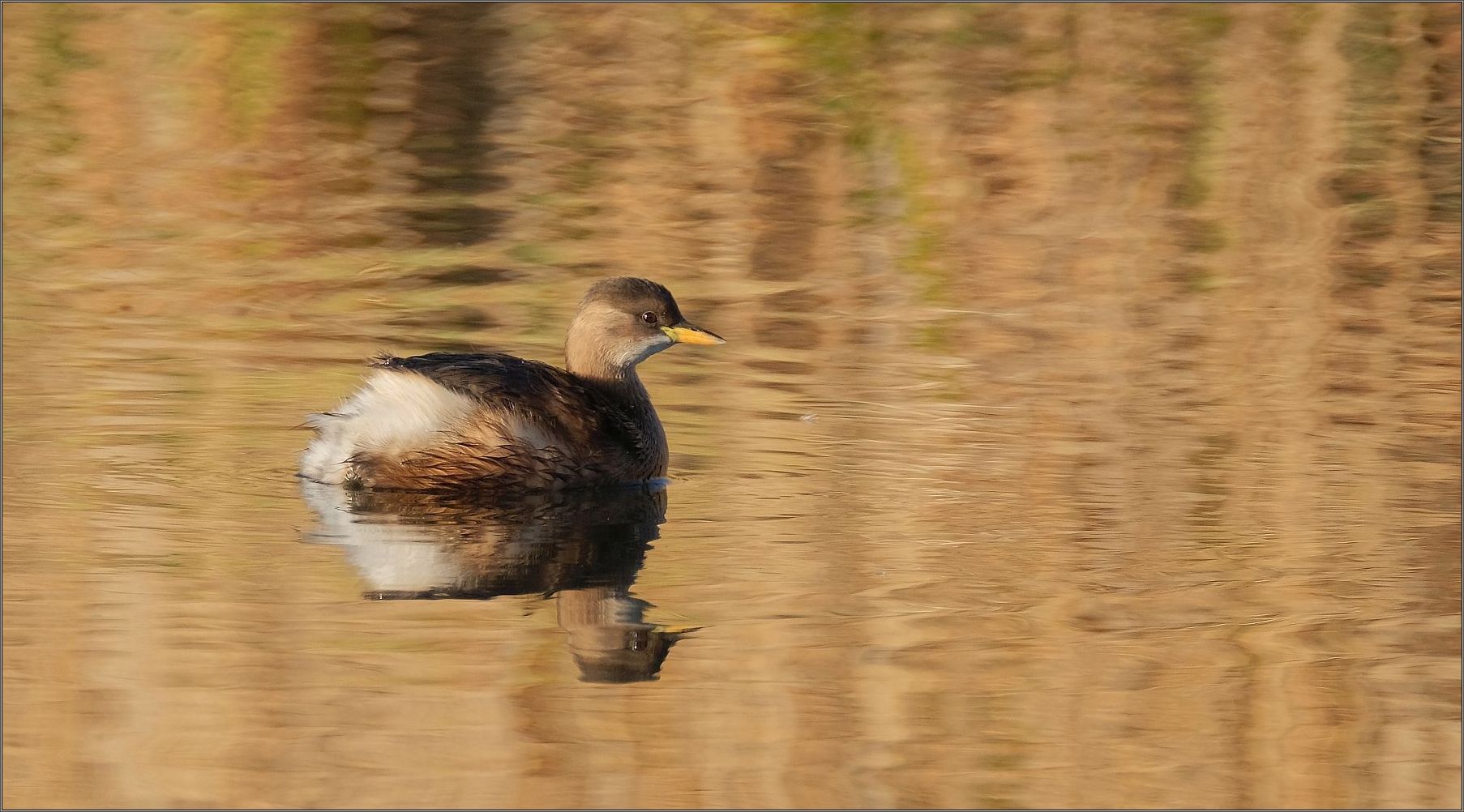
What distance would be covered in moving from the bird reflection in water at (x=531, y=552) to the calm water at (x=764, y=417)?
0.08ft

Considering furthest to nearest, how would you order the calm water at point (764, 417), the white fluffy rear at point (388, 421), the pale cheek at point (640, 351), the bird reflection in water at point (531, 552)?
the pale cheek at point (640, 351) → the white fluffy rear at point (388, 421) → the bird reflection in water at point (531, 552) → the calm water at point (764, 417)

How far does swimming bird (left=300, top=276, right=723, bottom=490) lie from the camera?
7.59m

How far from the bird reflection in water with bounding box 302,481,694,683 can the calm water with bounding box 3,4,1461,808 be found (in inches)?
1.0

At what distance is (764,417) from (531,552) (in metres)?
1.86

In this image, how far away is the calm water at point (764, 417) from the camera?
5.49 m

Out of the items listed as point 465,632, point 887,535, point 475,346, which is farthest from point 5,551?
point 475,346

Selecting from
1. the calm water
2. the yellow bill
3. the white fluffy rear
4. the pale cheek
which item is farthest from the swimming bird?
the yellow bill

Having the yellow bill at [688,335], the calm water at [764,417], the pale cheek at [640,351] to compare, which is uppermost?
the yellow bill at [688,335]

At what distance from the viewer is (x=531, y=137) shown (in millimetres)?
15383

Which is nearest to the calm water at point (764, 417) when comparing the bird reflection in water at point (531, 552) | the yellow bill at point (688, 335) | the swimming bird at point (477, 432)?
the bird reflection in water at point (531, 552)

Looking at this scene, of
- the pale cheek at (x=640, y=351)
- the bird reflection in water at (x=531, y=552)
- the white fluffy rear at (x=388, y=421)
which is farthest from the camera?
the pale cheek at (x=640, y=351)

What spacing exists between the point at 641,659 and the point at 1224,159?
9.69 m

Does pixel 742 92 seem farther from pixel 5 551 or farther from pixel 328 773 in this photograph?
pixel 328 773

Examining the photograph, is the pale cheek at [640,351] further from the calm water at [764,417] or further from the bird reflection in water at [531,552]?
the bird reflection in water at [531,552]
